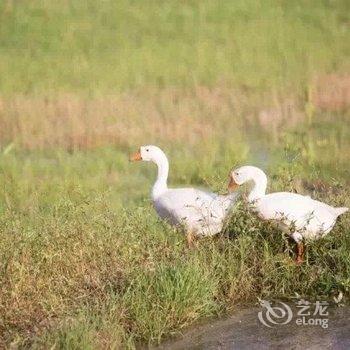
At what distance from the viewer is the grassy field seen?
634cm

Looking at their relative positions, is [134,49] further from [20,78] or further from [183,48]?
[20,78]

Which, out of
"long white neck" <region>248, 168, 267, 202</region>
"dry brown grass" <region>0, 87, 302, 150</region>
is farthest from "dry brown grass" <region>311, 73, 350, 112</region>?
"long white neck" <region>248, 168, 267, 202</region>

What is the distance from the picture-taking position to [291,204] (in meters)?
7.04

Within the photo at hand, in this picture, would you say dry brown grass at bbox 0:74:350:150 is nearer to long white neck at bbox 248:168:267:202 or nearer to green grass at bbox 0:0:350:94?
green grass at bbox 0:0:350:94

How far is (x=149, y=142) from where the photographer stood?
38.2 feet

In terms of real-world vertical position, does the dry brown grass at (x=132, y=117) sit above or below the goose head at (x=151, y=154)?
below

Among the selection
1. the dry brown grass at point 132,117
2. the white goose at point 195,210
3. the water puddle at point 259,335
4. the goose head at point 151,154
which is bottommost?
the water puddle at point 259,335

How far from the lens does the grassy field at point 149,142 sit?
20.8 ft

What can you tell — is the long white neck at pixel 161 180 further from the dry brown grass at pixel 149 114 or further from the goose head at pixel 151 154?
the dry brown grass at pixel 149 114

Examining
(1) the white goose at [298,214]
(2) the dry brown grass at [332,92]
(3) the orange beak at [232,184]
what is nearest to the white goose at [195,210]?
(3) the orange beak at [232,184]

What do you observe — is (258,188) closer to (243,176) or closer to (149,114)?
(243,176)

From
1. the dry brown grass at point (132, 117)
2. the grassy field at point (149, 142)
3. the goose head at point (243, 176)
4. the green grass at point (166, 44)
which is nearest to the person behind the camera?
the grassy field at point (149, 142)

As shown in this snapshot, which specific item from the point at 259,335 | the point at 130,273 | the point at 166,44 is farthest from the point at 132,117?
the point at 259,335

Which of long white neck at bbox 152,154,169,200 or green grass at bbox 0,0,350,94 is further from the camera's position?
green grass at bbox 0,0,350,94
